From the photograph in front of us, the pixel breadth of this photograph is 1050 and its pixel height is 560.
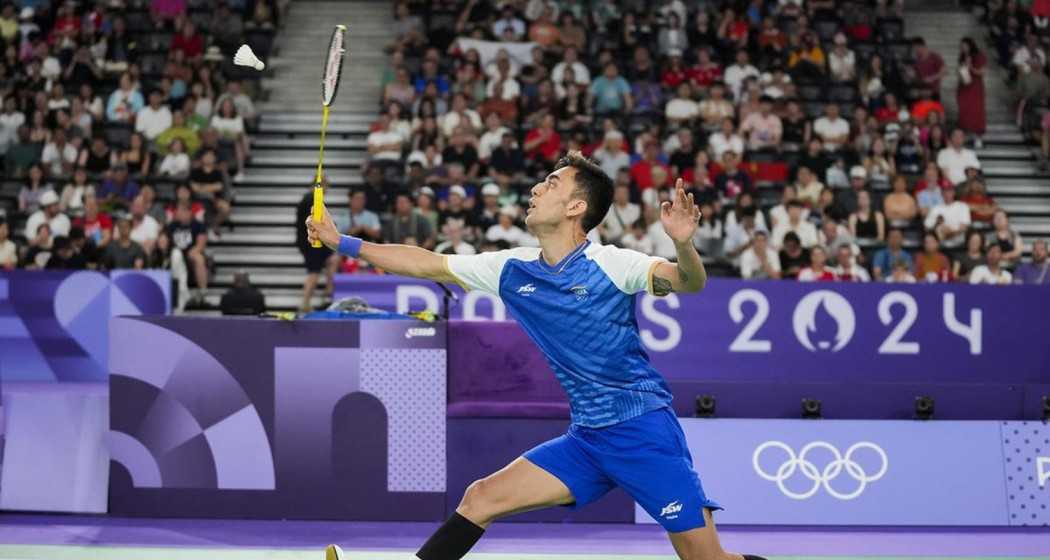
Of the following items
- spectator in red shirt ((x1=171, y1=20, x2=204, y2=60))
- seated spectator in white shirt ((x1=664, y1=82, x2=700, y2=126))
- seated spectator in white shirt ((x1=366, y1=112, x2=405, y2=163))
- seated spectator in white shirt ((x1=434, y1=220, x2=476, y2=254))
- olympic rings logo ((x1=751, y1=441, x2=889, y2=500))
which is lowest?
olympic rings logo ((x1=751, y1=441, x2=889, y2=500))

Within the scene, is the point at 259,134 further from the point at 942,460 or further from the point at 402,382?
the point at 942,460

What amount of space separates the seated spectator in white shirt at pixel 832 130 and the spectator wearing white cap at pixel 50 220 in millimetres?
8727

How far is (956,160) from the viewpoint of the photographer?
1677 centimetres

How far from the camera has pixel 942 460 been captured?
29.9 feet

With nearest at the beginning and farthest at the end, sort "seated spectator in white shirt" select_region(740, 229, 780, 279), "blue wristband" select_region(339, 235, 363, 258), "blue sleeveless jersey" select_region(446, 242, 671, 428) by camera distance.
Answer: "blue sleeveless jersey" select_region(446, 242, 671, 428) < "blue wristband" select_region(339, 235, 363, 258) < "seated spectator in white shirt" select_region(740, 229, 780, 279)

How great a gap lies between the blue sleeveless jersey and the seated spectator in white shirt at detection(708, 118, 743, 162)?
36.6 feet

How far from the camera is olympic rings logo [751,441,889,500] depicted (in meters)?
9.05

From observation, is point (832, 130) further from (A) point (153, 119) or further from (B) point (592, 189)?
(B) point (592, 189)

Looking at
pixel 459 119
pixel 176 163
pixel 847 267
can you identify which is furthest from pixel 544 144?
pixel 176 163

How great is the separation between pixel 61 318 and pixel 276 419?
5179mm

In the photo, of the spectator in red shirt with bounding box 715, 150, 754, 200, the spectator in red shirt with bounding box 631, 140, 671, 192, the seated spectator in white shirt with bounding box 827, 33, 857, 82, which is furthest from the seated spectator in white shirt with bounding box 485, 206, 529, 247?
the seated spectator in white shirt with bounding box 827, 33, 857, 82

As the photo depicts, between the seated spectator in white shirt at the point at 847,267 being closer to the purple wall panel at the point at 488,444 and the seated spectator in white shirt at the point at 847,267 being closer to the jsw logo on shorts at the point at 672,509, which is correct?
the purple wall panel at the point at 488,444

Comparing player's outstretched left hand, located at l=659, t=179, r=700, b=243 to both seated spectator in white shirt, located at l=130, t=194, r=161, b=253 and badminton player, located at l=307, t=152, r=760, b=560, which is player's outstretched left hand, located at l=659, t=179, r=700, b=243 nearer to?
badminton player, located at l=307, t=152, r=760, b=560

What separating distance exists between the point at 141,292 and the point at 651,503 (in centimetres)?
909
